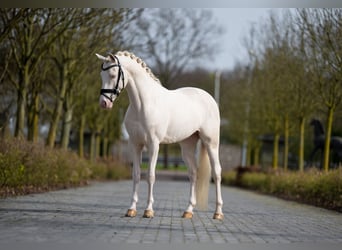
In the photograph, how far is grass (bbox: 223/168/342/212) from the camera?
14117mm

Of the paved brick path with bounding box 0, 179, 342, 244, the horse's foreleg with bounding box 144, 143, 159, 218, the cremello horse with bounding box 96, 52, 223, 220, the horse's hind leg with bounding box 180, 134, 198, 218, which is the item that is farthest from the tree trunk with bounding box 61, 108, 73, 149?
the horse's foreleg with bounding box 144, 143, 159, 218

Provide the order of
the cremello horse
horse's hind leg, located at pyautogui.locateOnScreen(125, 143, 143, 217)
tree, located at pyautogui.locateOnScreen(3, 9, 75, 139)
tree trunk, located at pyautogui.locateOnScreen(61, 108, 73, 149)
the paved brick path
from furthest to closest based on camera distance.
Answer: tree trunk, located at pyautogui.locateOnScreen(61, 108, 73, 149) → tree, located at pyautogui.locateOnScreen(3, 9, 75, 139) → horse's hind leg, located at pyautogui.locateOnScreen(125, 143, 143, 217) → the cremello horse → the paved brick path

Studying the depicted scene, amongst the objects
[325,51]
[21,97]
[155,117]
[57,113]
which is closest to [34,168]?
[21,97]

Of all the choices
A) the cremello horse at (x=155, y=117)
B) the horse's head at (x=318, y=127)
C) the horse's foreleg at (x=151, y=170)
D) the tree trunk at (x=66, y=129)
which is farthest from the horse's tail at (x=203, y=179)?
the horse's head at (x=318, y=127)

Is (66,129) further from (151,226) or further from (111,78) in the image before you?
(151,226)

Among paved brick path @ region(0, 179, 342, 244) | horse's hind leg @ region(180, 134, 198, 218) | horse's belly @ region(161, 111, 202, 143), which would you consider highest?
horse's belly @ region(161, 111, 202, 143)

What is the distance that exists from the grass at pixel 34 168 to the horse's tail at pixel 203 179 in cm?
486

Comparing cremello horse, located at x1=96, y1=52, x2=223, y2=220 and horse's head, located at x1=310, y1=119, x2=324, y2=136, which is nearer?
cremello horse, located at x1=96, y1=52, x2=223, y2=220

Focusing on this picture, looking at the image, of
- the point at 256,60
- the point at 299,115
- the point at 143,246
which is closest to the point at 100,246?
the point at 143,246

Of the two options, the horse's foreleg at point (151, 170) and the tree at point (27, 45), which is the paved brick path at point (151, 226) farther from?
the tree at point (27, 45)

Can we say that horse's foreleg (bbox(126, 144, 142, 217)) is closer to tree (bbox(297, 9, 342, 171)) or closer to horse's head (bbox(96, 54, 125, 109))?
horse's head (bbox(96, 54, 125, 109))

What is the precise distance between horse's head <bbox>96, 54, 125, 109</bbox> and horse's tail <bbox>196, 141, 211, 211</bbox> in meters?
2.19

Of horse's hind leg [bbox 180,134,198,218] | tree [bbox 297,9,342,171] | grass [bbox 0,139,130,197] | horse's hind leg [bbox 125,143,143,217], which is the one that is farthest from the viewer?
tree [bbox 297,9,342,171]

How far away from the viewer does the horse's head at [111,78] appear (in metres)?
8.90
